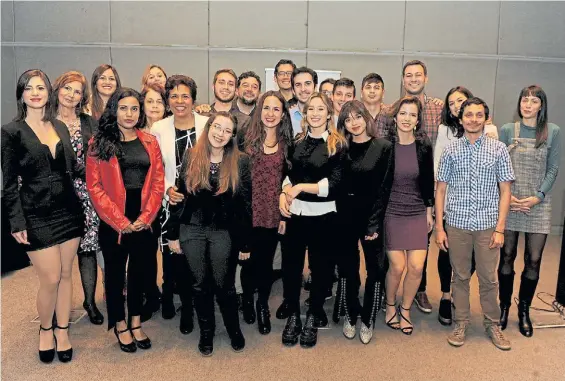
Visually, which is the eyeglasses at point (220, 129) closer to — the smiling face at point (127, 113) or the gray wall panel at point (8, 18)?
the smiling face at point (127, 113)

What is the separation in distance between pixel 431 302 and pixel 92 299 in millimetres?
2683

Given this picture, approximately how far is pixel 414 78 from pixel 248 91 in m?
1.35

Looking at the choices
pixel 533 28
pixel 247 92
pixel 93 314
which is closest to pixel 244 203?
pixel 247 92

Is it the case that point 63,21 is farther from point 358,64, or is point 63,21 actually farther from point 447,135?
point 447,135

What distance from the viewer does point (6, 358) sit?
311 cm

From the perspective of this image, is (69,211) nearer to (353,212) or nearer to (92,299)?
(92,299)

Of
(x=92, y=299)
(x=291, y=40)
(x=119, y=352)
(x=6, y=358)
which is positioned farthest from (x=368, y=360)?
(x=291, y=40)

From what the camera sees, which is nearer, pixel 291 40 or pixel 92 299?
pixel 92 299

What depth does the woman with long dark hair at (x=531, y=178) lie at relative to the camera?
3477mm

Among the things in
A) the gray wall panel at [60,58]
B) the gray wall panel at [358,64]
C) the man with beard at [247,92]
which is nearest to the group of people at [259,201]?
the man with beard at [247,92]

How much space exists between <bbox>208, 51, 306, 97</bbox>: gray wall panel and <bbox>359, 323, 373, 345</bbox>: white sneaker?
153 inches

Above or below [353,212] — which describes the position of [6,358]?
below

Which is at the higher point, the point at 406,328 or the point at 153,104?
the point at 153,104

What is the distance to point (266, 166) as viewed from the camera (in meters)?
3.29
